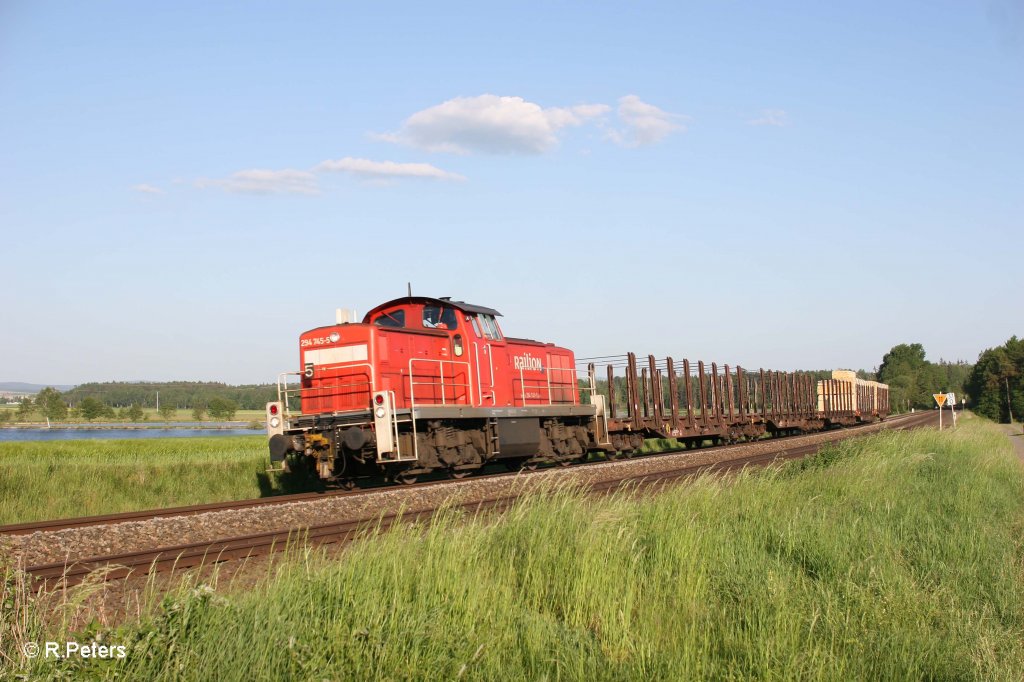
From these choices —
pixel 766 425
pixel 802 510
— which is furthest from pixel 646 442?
pixel 802 510

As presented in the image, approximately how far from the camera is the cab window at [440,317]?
1698 cm

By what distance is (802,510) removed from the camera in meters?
9.38

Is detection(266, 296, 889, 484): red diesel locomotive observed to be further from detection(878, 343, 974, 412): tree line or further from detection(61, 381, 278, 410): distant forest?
detection(61, 381, 278, 410): distant forest

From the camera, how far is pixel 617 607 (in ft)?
19.2

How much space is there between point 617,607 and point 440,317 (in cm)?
1174

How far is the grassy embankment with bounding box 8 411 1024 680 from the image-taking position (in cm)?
447

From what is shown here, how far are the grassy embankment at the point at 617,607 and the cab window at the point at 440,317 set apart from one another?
27.6 ft

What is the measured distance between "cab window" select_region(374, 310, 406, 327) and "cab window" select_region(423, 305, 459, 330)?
476 millimetres

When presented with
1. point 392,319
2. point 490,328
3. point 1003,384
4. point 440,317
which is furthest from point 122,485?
point 1003,384

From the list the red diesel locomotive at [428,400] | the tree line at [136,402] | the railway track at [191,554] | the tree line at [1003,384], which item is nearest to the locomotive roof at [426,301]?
the red diesel locomotive at [428,400]

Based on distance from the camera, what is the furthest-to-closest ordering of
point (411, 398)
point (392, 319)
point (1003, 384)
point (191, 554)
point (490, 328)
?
point (1003, 384)
point (490, 328)
point (392, 319)
point (411, 398)
point (191, 554)

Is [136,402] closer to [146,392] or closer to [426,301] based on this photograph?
[146,392]

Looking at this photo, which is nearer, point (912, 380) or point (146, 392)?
point (912, 380)

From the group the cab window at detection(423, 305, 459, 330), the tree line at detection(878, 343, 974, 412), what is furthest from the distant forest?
the cab window at detection(423, 305, 459, 330)
